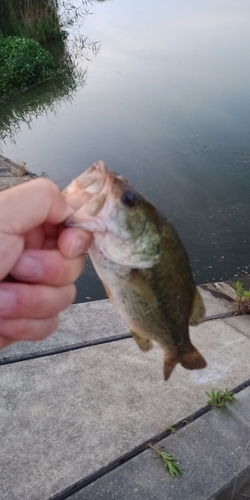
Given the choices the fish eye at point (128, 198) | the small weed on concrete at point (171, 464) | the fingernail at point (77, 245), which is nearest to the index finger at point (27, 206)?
the fingernail at point (77, 245)

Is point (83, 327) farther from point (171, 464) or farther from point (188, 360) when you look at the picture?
point (188, 360)

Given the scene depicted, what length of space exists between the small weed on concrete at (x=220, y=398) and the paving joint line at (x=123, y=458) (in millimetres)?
40

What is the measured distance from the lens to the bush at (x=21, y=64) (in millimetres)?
13695

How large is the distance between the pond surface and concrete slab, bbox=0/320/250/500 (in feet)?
5.73

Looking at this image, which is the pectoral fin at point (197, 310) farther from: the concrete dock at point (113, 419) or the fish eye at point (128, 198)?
the concrete dock at point (113, 419)

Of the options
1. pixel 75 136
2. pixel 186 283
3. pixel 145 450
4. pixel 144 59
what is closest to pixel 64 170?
pixel 75 136

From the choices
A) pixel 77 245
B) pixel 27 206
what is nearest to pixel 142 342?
pixel 77 245

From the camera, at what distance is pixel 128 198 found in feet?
5.04

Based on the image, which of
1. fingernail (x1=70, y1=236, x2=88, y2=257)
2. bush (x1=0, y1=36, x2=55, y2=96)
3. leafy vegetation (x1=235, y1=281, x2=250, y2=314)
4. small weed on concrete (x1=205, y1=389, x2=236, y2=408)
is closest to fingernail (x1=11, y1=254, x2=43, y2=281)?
fingernail (x1=70, y1=236, x2=88, y2=257)

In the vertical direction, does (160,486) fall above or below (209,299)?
above

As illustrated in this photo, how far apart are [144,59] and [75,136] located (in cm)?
669

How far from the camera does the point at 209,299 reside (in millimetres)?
4707

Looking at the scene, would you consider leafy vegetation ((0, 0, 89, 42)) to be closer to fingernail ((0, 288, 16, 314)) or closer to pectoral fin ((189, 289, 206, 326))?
pectoral fin ((189, 289, 206, 326))

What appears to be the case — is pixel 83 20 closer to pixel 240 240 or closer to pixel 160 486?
pixel 240 240
